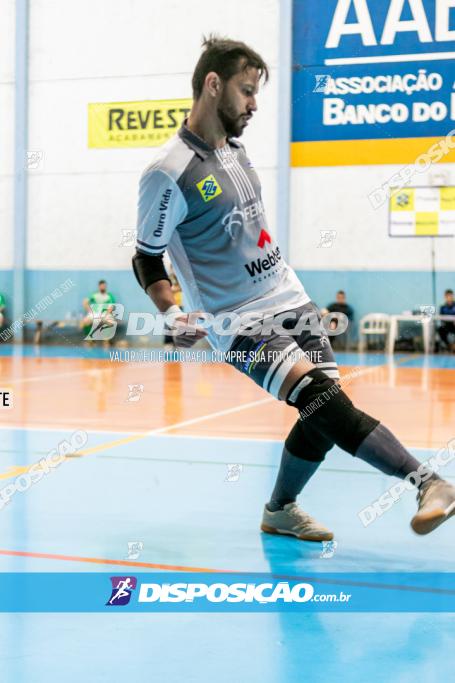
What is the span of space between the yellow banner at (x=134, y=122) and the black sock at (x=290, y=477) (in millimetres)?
15321

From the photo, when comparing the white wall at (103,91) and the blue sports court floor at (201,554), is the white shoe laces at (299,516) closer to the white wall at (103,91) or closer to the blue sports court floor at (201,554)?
the blue sports court floor at (201,554)

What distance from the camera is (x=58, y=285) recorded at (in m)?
20.0

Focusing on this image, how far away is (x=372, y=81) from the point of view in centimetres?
1731

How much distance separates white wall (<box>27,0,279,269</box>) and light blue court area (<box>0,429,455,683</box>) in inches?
531

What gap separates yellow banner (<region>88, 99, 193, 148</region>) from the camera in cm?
1889

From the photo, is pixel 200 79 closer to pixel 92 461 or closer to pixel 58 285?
pixel 92 461

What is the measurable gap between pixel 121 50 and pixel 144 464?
15293 mm

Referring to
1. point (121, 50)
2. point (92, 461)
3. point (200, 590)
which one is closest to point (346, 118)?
point (121, 50)

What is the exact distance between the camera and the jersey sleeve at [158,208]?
3623 mm

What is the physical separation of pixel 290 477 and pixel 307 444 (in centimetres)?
20

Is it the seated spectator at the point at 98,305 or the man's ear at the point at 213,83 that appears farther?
the seated spectator at the point at 98,305
